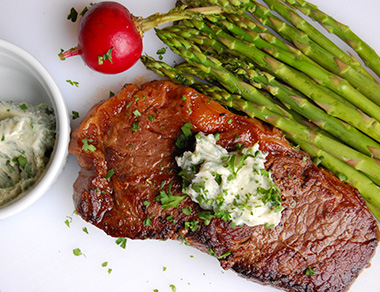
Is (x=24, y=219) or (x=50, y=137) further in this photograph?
(x=24, y=219)

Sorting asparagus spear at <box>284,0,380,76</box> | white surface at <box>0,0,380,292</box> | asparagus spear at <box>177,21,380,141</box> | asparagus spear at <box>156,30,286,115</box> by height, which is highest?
asparagus spear at <box>284,0,380,76</box>

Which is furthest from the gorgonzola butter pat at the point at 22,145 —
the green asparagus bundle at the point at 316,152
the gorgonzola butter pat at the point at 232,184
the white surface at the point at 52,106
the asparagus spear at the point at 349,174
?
the asparagus spear at the point at 349,174

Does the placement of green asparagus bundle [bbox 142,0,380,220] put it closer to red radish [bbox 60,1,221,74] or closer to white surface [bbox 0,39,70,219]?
red radish [bbox 60,1,221,74]

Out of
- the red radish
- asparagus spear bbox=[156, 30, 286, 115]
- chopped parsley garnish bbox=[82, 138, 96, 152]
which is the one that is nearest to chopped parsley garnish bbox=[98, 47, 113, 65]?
the red radish

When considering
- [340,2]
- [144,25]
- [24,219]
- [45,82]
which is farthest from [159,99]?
[340,2]

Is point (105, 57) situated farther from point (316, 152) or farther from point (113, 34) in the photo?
point (316, 152)

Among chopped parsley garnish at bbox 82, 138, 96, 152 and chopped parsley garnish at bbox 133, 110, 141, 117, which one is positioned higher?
chopped parsley garnish at bbox 133, 110, 141, 117

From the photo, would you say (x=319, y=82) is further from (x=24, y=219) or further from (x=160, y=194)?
(x=24, y=219)

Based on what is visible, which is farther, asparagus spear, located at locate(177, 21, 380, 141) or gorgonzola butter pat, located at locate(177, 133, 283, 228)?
asparagus spear, located at locate(177, 21, 380, 141)
